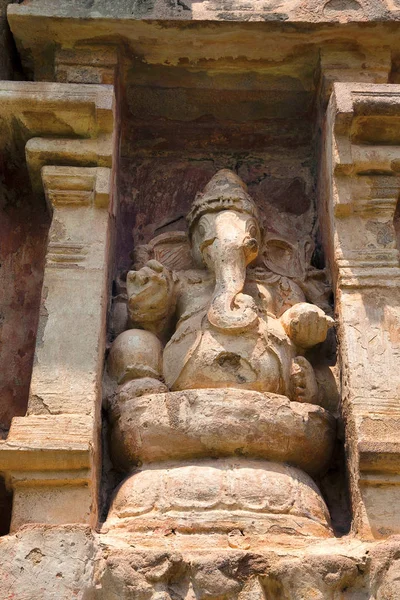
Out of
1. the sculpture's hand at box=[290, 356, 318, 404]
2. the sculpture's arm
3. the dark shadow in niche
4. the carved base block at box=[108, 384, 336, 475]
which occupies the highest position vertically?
the sculpture's arm

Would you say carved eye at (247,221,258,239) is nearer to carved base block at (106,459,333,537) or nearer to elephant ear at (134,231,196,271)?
elephant ear at (134,231,196,271)

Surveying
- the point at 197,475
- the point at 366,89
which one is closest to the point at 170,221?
the point at 366,89

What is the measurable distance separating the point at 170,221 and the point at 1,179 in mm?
965

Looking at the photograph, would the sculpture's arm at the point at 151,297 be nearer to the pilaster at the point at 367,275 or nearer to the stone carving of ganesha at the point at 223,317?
the stone carving of ganesha at the point at 223,317

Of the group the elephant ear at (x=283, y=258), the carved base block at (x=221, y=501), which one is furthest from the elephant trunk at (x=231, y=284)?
the carved base block at (x=221, y=501)

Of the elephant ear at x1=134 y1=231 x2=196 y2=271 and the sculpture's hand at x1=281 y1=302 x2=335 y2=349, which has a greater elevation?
the elephant ear at x1=134 y1=231 x2=196 y2=271

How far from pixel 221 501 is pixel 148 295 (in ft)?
4.25

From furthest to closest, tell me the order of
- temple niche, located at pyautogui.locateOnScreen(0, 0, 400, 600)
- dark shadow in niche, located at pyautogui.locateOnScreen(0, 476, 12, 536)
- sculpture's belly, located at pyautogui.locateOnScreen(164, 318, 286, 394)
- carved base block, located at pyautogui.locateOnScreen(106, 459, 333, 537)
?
sculpture's belly, located at pyautogui.locateOnScreen(164, 318, 286, 394) < dark shadow in niche, located at pyautogui.locateOnScreen(0, 476, 12, 536) < carved base block, located at pyautogui.locateOnScreen(106, 459, 333, 537) < temple niche, located at pyautogui.locateOnScreen(0, 0, 400, 600)

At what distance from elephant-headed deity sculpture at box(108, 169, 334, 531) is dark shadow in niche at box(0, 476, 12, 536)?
48 cm

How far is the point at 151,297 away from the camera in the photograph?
584 cm

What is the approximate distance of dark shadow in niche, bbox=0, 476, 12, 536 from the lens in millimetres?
5133

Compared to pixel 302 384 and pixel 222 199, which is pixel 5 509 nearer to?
pixel 302 384

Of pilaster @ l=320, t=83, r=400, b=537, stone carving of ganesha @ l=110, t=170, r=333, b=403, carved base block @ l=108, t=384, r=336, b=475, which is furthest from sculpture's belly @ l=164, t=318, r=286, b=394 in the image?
pilaster @ l=320, t=83, r=400, b=537

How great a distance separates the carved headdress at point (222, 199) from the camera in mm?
6121
